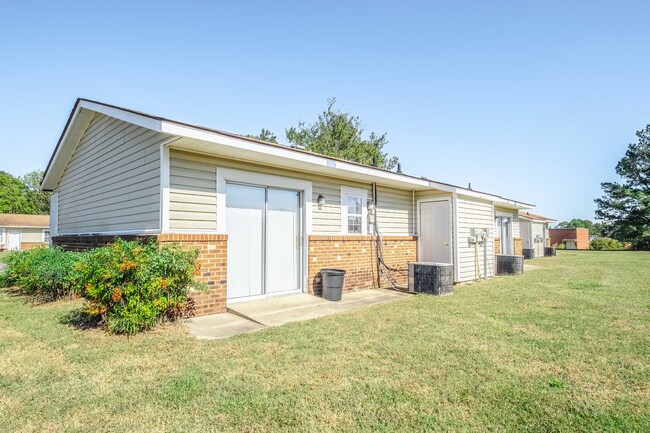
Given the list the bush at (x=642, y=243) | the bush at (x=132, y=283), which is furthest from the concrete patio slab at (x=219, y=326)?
the bush at (x=642, y=243)

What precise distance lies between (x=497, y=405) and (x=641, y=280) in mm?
10523

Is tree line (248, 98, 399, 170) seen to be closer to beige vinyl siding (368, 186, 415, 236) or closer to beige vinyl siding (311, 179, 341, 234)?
beige vinyl siding (368, 186, 415, 236)

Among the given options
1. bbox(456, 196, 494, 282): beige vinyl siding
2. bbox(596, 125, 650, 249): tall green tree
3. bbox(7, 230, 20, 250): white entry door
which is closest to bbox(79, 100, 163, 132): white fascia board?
bbox(456, 196, 494, 282): beige vinyl siding

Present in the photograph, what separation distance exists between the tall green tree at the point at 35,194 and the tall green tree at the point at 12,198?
3.45ft

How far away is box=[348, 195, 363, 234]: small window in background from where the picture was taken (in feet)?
27.8

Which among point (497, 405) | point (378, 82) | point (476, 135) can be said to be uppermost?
point (378, 82)

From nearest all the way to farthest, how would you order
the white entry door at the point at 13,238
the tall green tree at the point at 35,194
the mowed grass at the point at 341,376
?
the mowed grass at the point at 341,376 < the white entry door at the point at 13,238 < the tall green tree at the point at 35,194

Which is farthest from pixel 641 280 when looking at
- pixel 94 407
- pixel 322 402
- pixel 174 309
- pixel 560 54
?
pixel 94 407

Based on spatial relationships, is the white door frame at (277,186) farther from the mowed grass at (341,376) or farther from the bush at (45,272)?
the bush at (45,272)

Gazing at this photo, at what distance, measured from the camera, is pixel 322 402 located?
2.69m

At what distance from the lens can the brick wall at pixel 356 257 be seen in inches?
293

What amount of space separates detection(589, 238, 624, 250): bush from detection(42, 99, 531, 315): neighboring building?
29.3 meters

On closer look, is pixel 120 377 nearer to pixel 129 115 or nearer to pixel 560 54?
pixel 129 115

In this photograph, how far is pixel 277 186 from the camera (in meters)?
6.91
